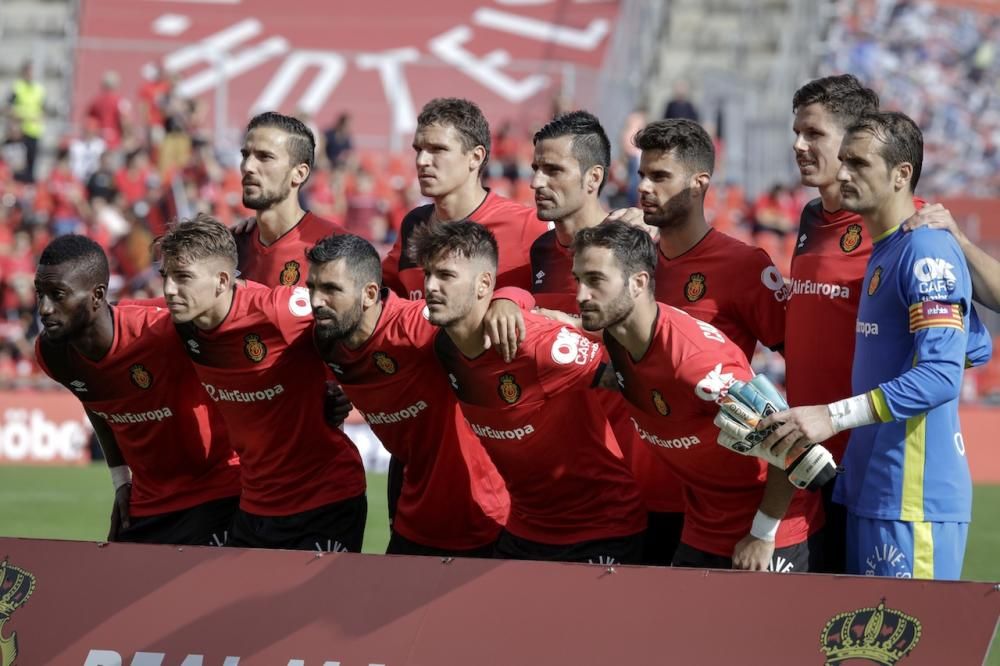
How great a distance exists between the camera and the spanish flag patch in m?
5.24

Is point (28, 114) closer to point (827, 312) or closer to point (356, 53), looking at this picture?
point (356, 53)

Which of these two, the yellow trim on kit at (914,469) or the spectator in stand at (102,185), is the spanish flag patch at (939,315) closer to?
the yellow trim on kit at (914,469)

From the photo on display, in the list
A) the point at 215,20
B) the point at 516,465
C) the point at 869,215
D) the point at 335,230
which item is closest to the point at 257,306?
the point at 335,230

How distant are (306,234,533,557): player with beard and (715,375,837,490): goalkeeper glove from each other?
1336mm

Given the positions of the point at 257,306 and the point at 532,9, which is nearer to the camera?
the point at 257,306

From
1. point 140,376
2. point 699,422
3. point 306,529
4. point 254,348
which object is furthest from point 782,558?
point 140,376

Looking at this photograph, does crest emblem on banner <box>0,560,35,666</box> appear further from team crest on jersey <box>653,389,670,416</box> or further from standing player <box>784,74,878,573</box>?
standing player <box>784,74,878,573</box>

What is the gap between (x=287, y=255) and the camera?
733 centimetres

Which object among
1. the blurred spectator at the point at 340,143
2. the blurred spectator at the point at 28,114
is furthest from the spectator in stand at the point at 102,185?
the blurred spectator at the point at 340,143

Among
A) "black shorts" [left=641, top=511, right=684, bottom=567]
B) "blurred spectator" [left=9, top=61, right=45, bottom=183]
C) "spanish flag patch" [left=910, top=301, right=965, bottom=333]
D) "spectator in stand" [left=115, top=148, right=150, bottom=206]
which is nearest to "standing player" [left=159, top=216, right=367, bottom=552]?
"black shorts" [left=641, top=511, right=684, bottom=567]

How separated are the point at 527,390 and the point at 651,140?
51.2 inches

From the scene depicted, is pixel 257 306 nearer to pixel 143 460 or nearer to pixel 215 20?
pixel 143 460

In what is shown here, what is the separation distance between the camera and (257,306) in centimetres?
650

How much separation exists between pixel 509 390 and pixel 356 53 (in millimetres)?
21962
